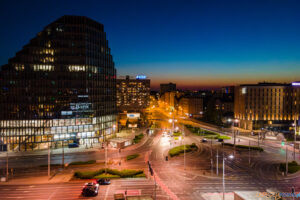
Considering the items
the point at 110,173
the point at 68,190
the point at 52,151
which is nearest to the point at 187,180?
the point at 110,173

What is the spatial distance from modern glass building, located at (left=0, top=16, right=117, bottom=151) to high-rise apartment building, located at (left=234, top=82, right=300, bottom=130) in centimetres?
8552

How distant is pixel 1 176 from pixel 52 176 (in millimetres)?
12738

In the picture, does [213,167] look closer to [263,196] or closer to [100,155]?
[263,196]

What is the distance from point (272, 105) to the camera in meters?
130

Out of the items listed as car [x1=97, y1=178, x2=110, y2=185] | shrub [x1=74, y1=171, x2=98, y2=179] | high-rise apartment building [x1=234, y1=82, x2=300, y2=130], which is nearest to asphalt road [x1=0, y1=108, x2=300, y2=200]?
car [x1=97, y1=178, x2=110, y2=185]

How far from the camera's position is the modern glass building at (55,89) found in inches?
3275

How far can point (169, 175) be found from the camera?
5647cm

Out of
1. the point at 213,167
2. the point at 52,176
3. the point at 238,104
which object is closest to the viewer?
the point at 52,176

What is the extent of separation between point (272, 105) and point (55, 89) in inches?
4500

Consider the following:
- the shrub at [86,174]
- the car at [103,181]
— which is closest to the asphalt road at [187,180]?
the car at [103,181]

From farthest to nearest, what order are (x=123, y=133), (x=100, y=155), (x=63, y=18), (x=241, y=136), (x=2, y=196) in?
(x=123, y=133)
(x=241, y=136)
(x=63, y=18)
(x=100, y=155)
(x=2, y=196)

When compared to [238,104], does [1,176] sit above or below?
below

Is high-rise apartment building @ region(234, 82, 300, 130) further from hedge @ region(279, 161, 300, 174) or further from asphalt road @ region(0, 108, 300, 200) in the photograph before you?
hedge @ region(279, 161, 300, 174)

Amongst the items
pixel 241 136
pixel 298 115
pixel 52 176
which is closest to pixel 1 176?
pixel 52 176
